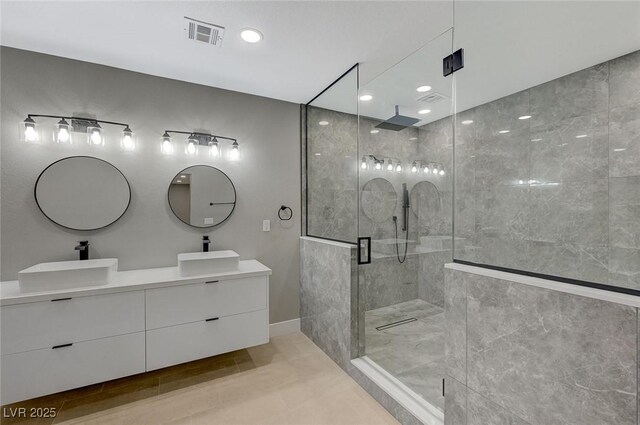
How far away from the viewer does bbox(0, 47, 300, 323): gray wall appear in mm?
2076

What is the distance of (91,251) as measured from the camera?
2.27m

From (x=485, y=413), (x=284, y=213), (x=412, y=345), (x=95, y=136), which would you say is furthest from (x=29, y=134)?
(x=412, y=345)

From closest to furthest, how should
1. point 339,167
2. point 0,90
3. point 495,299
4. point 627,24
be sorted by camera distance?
point 495,299
point 627,24
point 0,90
point 339,167

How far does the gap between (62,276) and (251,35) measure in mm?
2104

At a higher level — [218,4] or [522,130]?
[218,4]

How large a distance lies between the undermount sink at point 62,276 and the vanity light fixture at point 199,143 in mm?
1129

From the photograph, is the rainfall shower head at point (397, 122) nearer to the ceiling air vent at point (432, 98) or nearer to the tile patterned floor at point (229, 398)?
the ceiling air vent at point (432, 98)

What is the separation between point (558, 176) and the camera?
2020 millimetres

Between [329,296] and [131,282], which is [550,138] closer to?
[329,296]

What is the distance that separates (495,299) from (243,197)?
235 cm

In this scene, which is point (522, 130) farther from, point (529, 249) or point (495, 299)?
point (495, 299)

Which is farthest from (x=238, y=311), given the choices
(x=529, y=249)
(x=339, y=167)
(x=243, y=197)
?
(x=529, y=249)

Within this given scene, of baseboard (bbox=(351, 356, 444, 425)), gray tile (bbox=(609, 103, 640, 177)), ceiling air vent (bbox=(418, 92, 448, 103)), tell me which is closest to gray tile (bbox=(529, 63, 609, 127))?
gray tile (bbox=(609, 103, 640, 177))

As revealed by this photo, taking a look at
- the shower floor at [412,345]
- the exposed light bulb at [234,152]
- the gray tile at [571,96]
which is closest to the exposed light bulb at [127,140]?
the exposed light bulb at [234,152]
